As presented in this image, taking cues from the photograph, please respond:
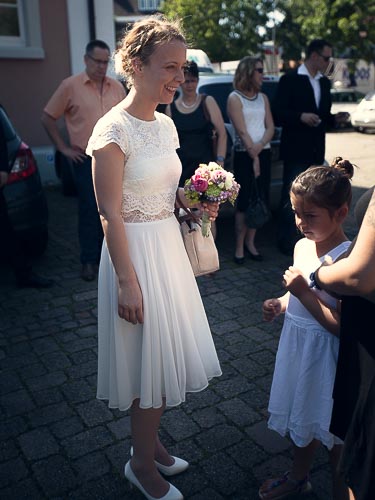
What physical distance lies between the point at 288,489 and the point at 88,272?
322cm

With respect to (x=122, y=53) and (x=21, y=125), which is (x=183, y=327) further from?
(x=21, y=125)

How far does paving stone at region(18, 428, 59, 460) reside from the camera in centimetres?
276

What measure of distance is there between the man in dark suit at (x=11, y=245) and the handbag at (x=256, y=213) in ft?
6.86

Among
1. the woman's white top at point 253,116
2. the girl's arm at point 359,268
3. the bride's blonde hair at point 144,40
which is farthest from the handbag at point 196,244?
the woman's white top at point 253,116

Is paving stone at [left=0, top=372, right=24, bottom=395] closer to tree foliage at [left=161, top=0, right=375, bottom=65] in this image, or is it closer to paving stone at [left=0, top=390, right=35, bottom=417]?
paving stone at [left=0, top=390, right=35, bottom=417]

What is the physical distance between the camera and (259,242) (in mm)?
6230

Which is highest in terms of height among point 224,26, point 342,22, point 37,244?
point 224,26

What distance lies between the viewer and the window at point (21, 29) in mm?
8578

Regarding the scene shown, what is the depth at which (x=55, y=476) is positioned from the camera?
2600 mm

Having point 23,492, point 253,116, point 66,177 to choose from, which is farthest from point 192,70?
point 66,177

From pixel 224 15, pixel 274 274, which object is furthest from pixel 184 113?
pixel 224 15

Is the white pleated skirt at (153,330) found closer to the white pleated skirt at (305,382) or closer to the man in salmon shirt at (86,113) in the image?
the white pleated skirt at (305,382)

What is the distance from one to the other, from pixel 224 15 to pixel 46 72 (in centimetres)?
3112

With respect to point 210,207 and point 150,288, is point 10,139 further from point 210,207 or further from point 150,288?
point 150,288
